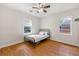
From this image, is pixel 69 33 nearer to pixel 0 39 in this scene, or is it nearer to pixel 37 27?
pixel 37 27

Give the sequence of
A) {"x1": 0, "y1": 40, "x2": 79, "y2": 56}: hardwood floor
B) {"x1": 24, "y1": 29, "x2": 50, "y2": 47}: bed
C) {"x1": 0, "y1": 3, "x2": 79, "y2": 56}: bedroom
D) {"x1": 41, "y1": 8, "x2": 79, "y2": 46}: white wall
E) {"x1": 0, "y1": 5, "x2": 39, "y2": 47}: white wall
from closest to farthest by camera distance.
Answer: {"x1": 0, "y1": 40, "x2": 79, "y2": 56}: hardwood floor → {"x1": 0, "y1": 3, "x2": 79, "y2": 56}: bedroom → {"x1": 41, "y1": 8, "x2": 79, "y2": 46}: white wall → {"x1": 0, "y1": 5, "x2": 39, "y2": 47}: white wall → {"x1": 24, "y1": 29, "x2": 50, "y2": 47}: bed

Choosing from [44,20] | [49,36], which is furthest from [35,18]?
[49,36]

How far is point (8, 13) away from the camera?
2836mm

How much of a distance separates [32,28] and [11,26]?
163cm

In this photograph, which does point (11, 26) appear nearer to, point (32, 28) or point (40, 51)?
point (32, 28)

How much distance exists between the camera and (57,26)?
12.0 feet

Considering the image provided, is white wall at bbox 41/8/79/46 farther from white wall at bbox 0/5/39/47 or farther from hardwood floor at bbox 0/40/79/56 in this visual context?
white wall at bbox 0/5/39/47

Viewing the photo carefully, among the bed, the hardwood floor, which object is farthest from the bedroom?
the bed

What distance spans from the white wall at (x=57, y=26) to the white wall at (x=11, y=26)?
1734 mm

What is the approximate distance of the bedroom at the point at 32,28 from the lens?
2.34m

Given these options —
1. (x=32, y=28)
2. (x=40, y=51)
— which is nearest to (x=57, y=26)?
(x=32, y=28)

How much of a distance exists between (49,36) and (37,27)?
1.27 m

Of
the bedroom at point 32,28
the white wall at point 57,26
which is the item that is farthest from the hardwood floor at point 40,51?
the white wall at point 57,26

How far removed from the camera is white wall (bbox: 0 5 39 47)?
8.60 ft
